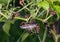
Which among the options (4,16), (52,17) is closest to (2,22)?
(4,16)

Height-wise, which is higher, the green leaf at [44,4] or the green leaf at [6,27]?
the green leaf at [44,4]

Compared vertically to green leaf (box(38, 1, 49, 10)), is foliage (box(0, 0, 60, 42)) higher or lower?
lower

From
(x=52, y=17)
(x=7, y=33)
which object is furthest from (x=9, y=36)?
(x=52, y=17)

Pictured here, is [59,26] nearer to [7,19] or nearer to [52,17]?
[52,17]

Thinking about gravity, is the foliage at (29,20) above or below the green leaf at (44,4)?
below

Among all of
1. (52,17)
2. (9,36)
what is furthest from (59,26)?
(9,36)

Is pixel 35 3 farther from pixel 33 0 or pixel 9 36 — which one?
pixel 9 36

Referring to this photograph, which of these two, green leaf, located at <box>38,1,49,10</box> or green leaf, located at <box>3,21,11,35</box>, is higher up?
green leaf, located at <box>38,1,49,10</box>
